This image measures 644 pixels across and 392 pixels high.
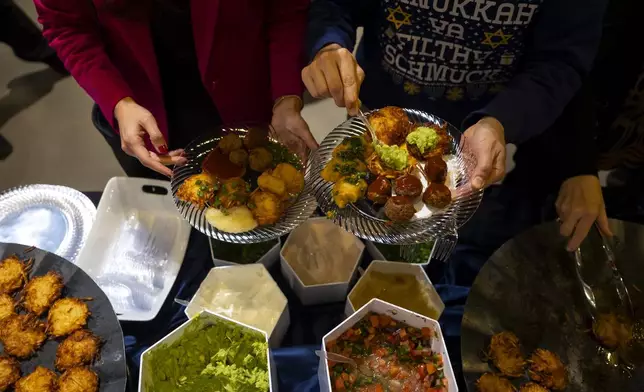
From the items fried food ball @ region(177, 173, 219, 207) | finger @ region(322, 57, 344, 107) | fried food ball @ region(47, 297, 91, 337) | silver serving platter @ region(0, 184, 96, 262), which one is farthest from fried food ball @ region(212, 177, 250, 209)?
silver serving platter @ region(0, 184, 96, 262)

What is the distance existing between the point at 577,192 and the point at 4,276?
5.31ft

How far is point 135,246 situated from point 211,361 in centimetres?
51

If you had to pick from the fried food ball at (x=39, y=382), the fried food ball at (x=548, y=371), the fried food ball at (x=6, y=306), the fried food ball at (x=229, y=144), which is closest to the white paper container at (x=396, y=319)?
the fried food ball at (x=548, y=371)

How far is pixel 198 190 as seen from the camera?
1.30m

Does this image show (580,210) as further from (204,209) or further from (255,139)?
(204,209)

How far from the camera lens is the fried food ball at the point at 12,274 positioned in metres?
1.37

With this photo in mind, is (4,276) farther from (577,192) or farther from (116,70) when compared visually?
(577,192)

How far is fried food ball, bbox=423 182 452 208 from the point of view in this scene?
1235mm

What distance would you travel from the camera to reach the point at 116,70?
60.7 inches

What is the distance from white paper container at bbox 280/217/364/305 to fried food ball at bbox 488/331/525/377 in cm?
42

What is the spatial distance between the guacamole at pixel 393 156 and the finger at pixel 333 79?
162mm

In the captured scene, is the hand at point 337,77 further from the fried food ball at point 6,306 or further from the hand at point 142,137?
the fried food ball at point 6,306

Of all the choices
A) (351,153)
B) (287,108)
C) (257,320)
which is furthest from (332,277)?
(287,108)

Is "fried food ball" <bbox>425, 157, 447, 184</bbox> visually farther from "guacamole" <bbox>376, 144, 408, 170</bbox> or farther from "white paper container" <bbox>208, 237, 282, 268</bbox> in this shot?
"white paper container" <bbox>208, 237, 282, 268</bbox>
